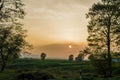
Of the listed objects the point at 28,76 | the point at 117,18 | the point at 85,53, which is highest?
the point at 117,18

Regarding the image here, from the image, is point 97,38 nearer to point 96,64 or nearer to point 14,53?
point 96,64

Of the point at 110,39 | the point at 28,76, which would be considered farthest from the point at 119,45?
the point at 28,76

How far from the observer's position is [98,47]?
6338 cm

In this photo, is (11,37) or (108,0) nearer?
(108,0)

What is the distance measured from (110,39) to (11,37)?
2042 centimetres

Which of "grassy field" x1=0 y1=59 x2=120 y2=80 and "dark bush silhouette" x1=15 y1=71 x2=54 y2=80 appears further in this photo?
"grassy field" x1=0 y1=59 x2=120 y2=80

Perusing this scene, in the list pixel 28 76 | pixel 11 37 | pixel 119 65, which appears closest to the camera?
pixel 28 76

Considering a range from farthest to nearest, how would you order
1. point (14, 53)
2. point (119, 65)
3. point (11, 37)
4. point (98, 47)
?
point (119, 65), point (14, 53), point (11, 37), point (98, 47)

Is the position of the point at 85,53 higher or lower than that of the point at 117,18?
lower

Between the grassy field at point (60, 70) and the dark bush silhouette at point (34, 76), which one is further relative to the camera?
the grassy field at point (60, 70)

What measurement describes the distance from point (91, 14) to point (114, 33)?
5.67 metres

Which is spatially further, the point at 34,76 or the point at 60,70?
the point at 60,70

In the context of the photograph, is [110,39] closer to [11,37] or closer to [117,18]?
[117,18]

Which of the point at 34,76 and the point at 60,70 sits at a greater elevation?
the point at 60,70
